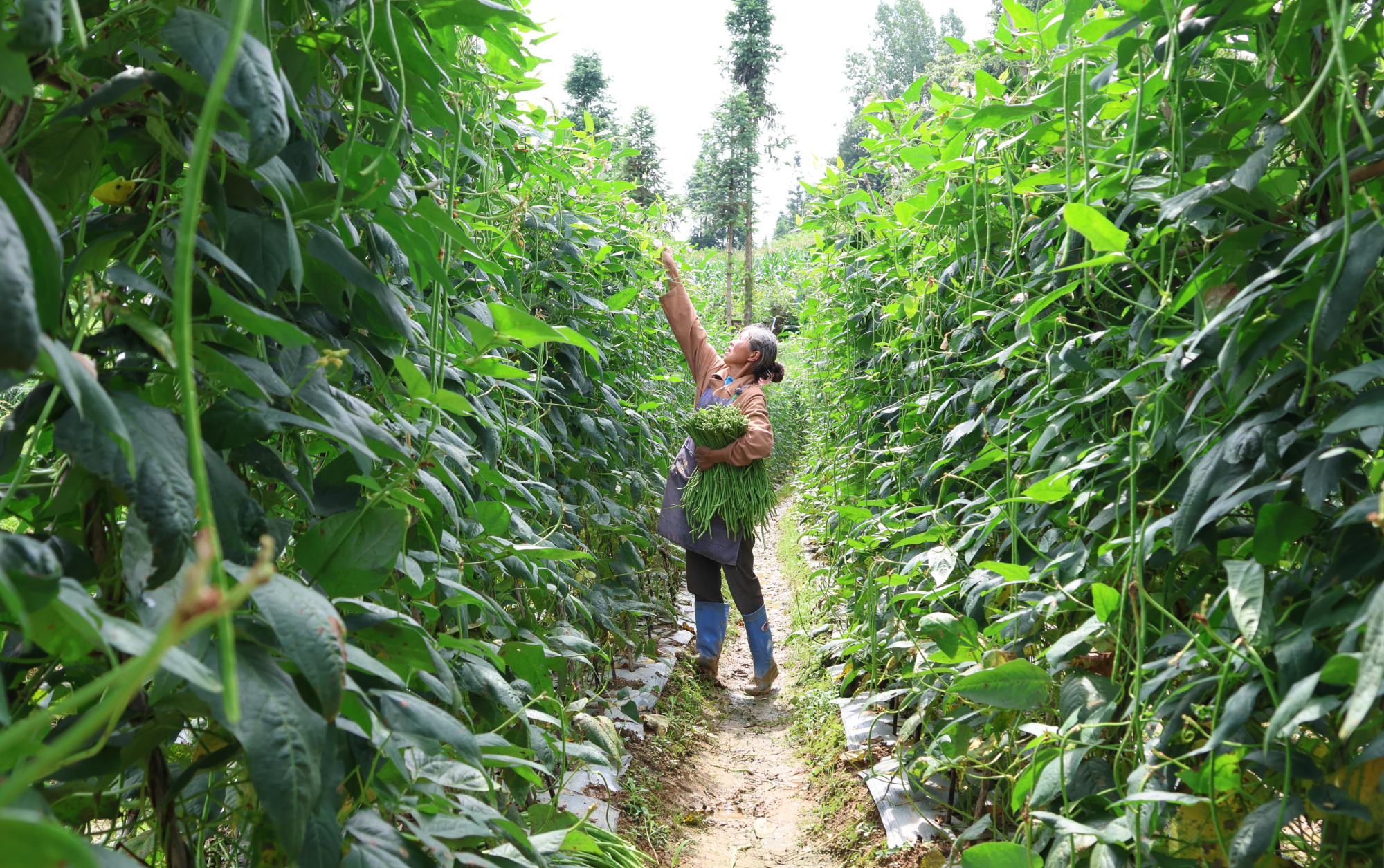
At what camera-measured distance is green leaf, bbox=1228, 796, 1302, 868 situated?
0.94m

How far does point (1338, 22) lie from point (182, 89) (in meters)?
1.11

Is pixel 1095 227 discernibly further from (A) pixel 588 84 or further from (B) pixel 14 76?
(A) pixel 588 84

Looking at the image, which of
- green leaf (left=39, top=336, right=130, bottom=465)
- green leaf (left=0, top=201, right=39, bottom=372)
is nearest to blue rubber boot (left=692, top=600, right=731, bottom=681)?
green leaf (left=39, top=336, right=130, bottom=465)

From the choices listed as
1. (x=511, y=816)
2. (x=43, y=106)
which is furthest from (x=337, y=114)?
(x=511, y=816)

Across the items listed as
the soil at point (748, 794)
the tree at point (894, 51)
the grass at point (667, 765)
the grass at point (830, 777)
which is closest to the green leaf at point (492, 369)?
the grass at point (830, 777)

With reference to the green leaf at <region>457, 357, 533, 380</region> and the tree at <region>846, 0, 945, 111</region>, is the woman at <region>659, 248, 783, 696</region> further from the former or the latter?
the tree at <region>846, 0, 945, 111</region>

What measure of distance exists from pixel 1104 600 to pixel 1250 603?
1.00ft

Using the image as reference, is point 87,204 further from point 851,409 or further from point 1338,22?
point 851,409

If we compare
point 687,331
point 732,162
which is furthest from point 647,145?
point 687,331

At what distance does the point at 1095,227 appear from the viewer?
1126mm

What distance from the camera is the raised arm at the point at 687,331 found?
14.9 feet

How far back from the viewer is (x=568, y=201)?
3.10m

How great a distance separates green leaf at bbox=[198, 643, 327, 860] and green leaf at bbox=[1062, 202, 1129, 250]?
1043 mm

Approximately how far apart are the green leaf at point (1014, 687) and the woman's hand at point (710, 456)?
2738 mm
